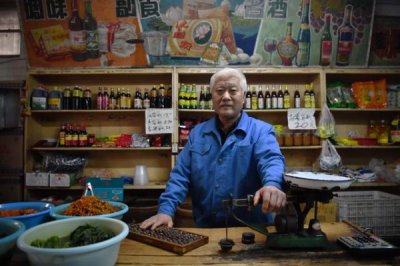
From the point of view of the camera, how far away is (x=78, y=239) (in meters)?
1.01

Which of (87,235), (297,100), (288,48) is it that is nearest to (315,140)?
(297,100)

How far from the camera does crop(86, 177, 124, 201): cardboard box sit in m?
2.96

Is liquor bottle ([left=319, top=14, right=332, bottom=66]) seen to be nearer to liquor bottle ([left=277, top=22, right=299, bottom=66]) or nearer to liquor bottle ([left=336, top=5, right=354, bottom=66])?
liquor bottle ([left=336, top=5, right=354, bottom=66])

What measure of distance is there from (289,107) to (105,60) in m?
2.27

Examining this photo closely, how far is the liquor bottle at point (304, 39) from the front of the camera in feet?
11.4

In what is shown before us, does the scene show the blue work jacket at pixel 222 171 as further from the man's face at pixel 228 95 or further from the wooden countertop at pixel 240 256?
the wooden countertop at pixel 240 256

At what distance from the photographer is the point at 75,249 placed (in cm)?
84

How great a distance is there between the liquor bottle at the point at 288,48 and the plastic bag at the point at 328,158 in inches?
41.6

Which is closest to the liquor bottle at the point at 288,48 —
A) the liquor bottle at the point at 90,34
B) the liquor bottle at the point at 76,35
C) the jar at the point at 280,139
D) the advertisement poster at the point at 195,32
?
the advertisement poster at the point at 195,32

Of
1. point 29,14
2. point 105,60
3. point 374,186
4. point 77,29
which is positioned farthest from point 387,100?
point 29,14

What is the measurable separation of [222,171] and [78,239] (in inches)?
39.3

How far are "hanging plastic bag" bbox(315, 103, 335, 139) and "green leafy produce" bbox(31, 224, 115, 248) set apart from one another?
2928 mm

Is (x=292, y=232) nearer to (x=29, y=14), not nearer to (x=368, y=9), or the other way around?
(x=368, y=9)

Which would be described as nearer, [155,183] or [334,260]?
[334,260]
